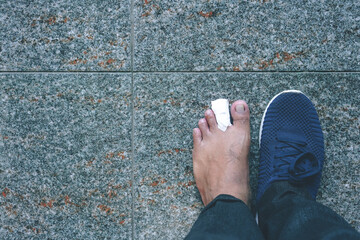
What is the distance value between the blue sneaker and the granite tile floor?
0.05m

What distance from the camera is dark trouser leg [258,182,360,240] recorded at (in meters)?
0.76

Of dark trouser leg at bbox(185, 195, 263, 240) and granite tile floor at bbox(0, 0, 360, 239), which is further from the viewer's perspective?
granite tile floor at bbox(0, 0, 360, 239)

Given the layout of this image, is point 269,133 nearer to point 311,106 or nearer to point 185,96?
point 311,106

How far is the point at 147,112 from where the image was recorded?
1.14 meters

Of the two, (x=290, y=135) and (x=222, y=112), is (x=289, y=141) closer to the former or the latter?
(x=290, y=135)

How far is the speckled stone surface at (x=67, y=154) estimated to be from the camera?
3.74 ft

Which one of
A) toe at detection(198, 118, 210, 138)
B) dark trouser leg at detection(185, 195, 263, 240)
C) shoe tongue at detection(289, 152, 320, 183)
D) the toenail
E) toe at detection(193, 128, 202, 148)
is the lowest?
dark trouser leg at detection(185, 195, 263, 240)

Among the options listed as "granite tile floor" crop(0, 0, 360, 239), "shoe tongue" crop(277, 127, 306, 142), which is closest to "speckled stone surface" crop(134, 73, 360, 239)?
"granite tile floor" crop(0, 0, 360, 239)

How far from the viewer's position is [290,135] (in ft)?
3.75

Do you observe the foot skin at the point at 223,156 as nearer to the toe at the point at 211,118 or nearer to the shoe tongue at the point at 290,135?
the toe at the point at 211,118

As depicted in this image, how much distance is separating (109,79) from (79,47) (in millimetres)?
199

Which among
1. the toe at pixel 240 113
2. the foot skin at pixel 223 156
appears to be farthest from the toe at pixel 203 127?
the toe at pixel 240 113

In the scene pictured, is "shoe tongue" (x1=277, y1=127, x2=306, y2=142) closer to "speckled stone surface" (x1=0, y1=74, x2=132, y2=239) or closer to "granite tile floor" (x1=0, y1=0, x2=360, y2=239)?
"granite tile floor" (x1=0, y1=0, x2=360, y2=239)

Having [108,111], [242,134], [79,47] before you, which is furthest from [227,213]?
[79,47]
